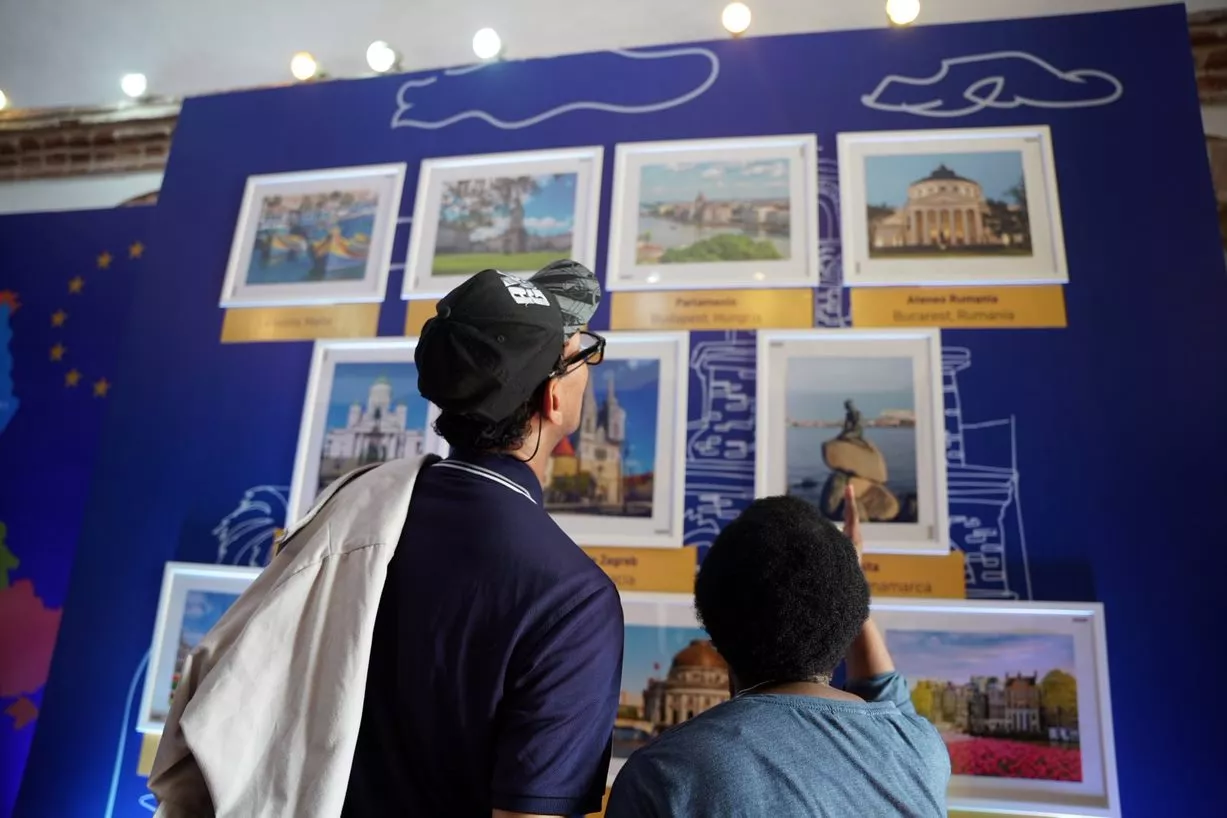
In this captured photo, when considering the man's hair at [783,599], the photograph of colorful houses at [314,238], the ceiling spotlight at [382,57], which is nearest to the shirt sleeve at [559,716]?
the man's hair at [783,599]

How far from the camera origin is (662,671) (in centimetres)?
193

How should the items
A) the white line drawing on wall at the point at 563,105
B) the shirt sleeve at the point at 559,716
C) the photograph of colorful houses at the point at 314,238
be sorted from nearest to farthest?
1. the shirt sleeve at the point at 559,716
2. the white line drawing on wall at the point at 563,105
3. the photograph of colorful houses at the point at 314,238

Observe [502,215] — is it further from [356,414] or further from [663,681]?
[663,681]

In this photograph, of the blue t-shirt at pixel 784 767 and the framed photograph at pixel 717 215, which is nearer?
the blue t-shirt at pixel 784 767

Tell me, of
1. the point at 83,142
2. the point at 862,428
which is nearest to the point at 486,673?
the point at 862,428

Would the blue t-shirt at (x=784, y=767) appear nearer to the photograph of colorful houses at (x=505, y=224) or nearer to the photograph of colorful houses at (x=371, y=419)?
the photograph of colorful houses at (x=371, y=419)

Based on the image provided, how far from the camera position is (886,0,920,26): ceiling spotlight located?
2.23 meters

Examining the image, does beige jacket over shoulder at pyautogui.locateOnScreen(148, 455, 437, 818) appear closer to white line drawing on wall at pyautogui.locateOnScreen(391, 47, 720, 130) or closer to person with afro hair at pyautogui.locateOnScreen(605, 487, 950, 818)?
person with afro hair at pyautogui.locateOnScreen(605, 487, 950, 818)

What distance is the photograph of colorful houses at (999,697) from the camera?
1721mm

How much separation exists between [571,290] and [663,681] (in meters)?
1.07

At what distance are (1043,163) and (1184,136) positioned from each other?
31 cm

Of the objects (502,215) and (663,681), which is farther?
(502,215)

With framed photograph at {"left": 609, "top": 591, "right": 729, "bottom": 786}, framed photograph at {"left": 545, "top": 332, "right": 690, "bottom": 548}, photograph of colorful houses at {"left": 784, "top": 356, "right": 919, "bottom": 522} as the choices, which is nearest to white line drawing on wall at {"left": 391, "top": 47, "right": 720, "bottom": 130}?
framed photograph at {"left": 545, "top": 332, "right": 690, "bottom": 548}

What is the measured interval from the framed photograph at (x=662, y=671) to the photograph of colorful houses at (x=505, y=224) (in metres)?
0.98
